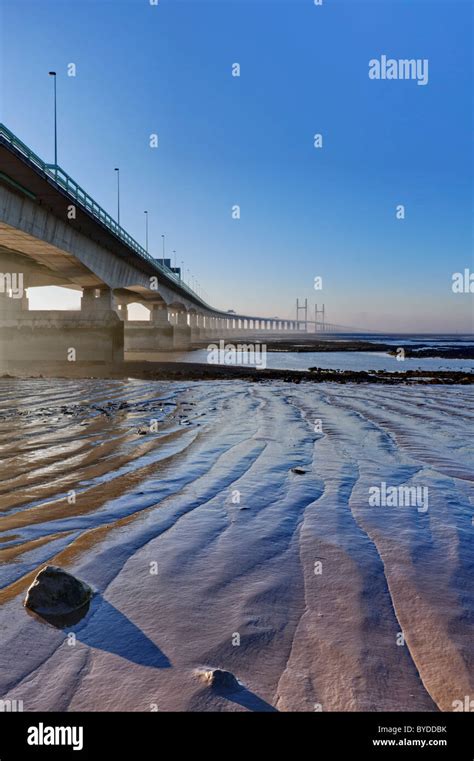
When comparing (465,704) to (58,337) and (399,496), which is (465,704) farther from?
(58,337)

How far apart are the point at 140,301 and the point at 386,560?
68.4 m

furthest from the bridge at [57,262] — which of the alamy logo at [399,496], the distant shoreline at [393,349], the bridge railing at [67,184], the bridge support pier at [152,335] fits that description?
the distant shoreline at [393,349]

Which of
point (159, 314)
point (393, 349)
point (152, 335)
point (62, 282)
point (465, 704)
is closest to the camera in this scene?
point (465, 704)

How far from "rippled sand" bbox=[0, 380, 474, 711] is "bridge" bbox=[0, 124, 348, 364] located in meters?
15.8

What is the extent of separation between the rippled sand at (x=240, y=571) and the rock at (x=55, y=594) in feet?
0.33

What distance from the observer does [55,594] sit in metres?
2.98

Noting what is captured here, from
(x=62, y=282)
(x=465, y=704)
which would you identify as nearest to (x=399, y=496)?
(x=465, y=704)

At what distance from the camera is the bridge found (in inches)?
818

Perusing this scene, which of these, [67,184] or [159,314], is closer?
[67,184]

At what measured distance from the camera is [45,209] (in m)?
24.4
